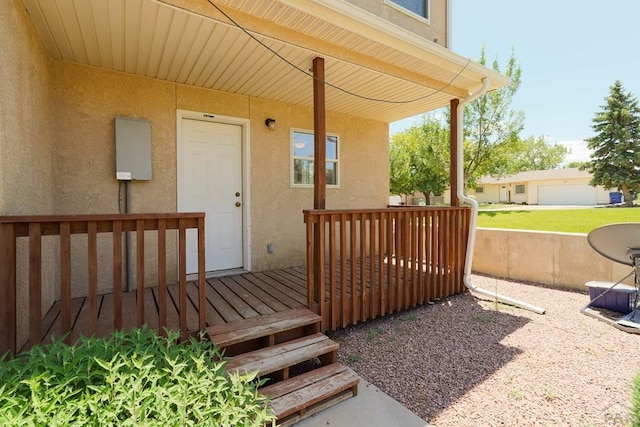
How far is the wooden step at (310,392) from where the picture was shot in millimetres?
1962

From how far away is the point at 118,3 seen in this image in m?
2.36

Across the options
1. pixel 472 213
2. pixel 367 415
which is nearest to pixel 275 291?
pixel 367 415

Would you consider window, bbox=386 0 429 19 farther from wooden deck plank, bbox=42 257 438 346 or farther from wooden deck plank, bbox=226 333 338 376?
wooden deck plank, bbox=226 333 338 376

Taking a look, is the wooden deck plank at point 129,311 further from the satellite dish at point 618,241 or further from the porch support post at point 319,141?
the satellite dish at point 618,241

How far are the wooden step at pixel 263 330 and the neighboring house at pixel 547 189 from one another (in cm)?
2802

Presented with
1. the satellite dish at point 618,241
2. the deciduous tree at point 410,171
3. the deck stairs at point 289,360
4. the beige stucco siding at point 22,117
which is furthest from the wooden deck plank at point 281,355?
the deciduous tree at point 410,171

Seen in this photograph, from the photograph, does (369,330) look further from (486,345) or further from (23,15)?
(23,15)

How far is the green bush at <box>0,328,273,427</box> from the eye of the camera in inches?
46.6

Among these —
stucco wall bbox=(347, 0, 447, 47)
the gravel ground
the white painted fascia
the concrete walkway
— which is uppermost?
stucco wall bbox=(347, 0, 447, 47)

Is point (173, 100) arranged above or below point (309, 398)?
above

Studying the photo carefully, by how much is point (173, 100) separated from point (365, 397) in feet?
13.1

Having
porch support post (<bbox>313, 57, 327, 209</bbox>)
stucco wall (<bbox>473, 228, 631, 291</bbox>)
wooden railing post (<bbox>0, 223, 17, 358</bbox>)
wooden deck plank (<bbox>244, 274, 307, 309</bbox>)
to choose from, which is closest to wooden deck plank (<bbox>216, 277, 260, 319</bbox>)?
wooden deck plank (<bbox>244, 274, 307, 309</bbox>)

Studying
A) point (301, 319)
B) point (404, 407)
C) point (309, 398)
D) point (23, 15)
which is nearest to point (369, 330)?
point (301, 319)

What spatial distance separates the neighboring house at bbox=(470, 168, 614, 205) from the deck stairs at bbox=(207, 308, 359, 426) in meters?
28.2
